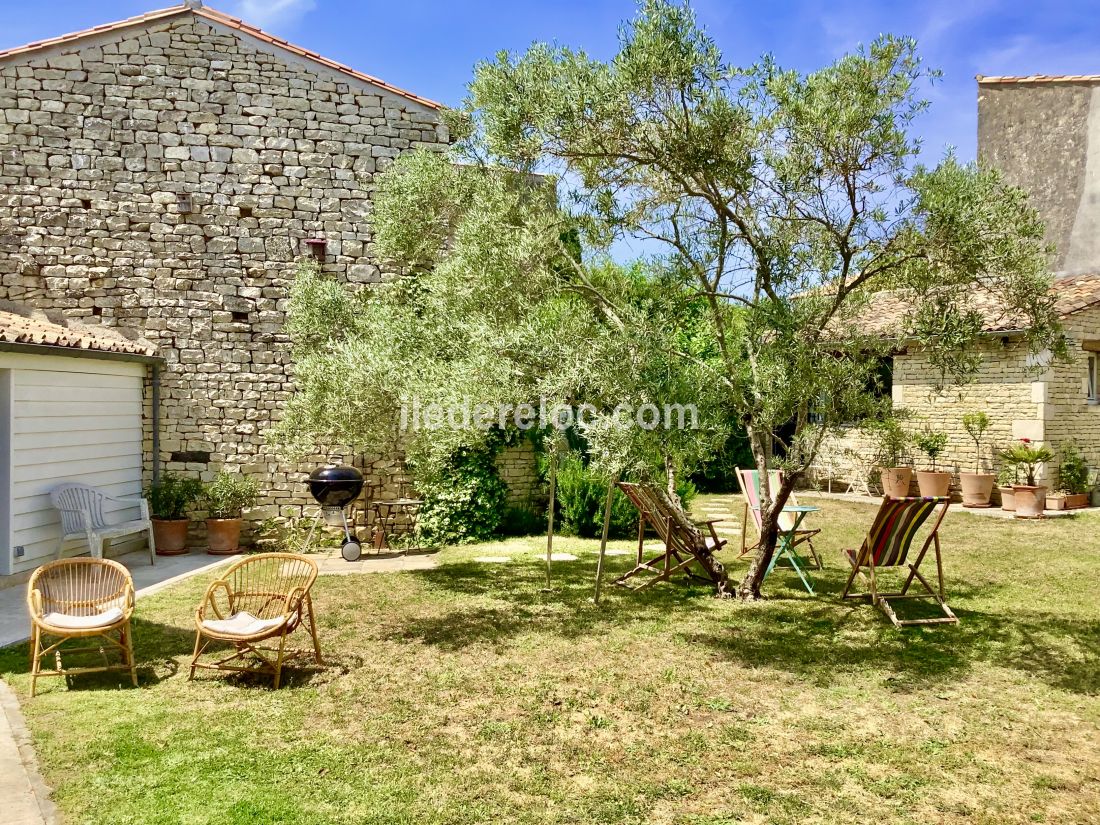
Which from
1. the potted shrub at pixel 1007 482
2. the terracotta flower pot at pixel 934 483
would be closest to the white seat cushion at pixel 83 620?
the potted shrub at pixel 1007 482

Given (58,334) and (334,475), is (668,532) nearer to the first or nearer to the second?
(334,475)

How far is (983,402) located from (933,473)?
4.86 feet

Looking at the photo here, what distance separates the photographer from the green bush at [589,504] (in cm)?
1102

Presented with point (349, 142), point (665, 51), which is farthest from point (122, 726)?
point (349, 142)

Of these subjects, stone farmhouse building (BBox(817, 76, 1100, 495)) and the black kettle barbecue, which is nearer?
the black kettle barbecue

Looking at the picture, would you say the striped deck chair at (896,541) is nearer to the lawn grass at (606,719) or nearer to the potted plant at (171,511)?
the lawn grass at (606,719)

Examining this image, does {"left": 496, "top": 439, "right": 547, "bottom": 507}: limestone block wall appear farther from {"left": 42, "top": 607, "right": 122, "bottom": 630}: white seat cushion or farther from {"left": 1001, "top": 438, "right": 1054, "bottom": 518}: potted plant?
Result: {"left": 1001, "top": 438, "right": 1054, "bottom": 518}: potted plant

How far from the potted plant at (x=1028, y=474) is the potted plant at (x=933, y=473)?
38.9 inches

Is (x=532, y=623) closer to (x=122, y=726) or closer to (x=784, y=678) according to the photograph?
(x=784, y=678)

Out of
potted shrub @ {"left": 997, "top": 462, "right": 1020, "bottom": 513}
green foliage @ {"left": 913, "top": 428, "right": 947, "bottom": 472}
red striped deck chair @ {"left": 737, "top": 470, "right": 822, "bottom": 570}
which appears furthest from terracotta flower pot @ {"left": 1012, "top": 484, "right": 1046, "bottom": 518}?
red striped deck chair @ {"left": 737, "top": 470, "right": 822, "bottom": 570}

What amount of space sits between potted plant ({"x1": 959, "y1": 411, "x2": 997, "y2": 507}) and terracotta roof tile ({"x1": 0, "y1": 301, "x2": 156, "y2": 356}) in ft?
40.9

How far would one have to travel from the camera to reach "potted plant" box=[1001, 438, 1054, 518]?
12.2m

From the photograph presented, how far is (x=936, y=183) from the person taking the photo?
582 cm

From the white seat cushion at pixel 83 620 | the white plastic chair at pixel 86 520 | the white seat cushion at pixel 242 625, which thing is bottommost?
the white seat cushion at pixel 242 625
